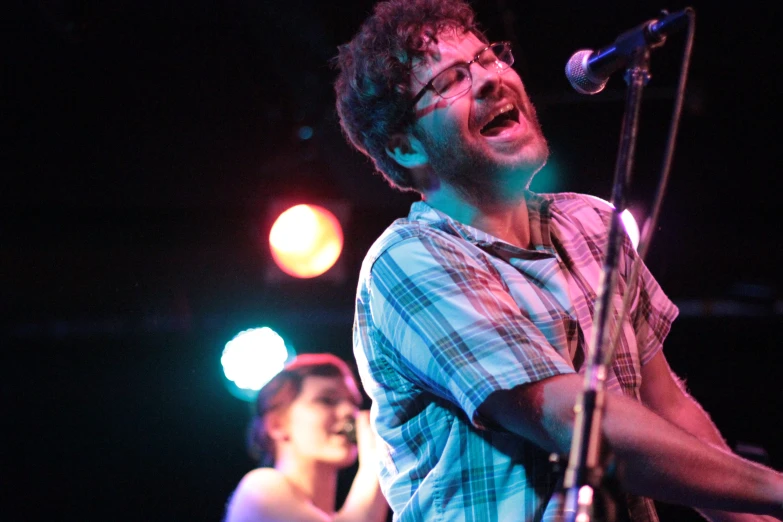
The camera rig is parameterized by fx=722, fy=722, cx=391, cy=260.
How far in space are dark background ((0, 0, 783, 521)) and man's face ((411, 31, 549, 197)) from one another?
5.85 feet

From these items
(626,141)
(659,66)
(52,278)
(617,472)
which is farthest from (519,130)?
(52,278)

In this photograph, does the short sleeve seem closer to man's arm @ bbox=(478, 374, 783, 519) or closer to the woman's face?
man's arm @ bbox=(478, 374, 783, 519)

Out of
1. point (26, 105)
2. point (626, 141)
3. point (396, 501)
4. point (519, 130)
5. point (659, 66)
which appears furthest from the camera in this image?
point (26, 105)

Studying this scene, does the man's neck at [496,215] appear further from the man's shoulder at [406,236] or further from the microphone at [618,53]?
the microphone at [618,53]

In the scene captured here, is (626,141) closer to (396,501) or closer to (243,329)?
(396,501)

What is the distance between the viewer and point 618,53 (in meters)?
1.41

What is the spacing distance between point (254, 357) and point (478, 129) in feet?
11.1

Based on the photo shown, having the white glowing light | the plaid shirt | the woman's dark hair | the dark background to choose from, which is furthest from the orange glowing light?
the plaid shirt

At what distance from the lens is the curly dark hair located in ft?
7.13

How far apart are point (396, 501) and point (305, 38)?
9.29 ft

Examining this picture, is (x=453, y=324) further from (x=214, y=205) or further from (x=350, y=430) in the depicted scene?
(x=214, y=205)

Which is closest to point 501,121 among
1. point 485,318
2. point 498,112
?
point 498,112

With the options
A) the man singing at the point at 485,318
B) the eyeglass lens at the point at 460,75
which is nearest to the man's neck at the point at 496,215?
the man singing at the point at 485,318

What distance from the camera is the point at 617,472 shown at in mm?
1039
